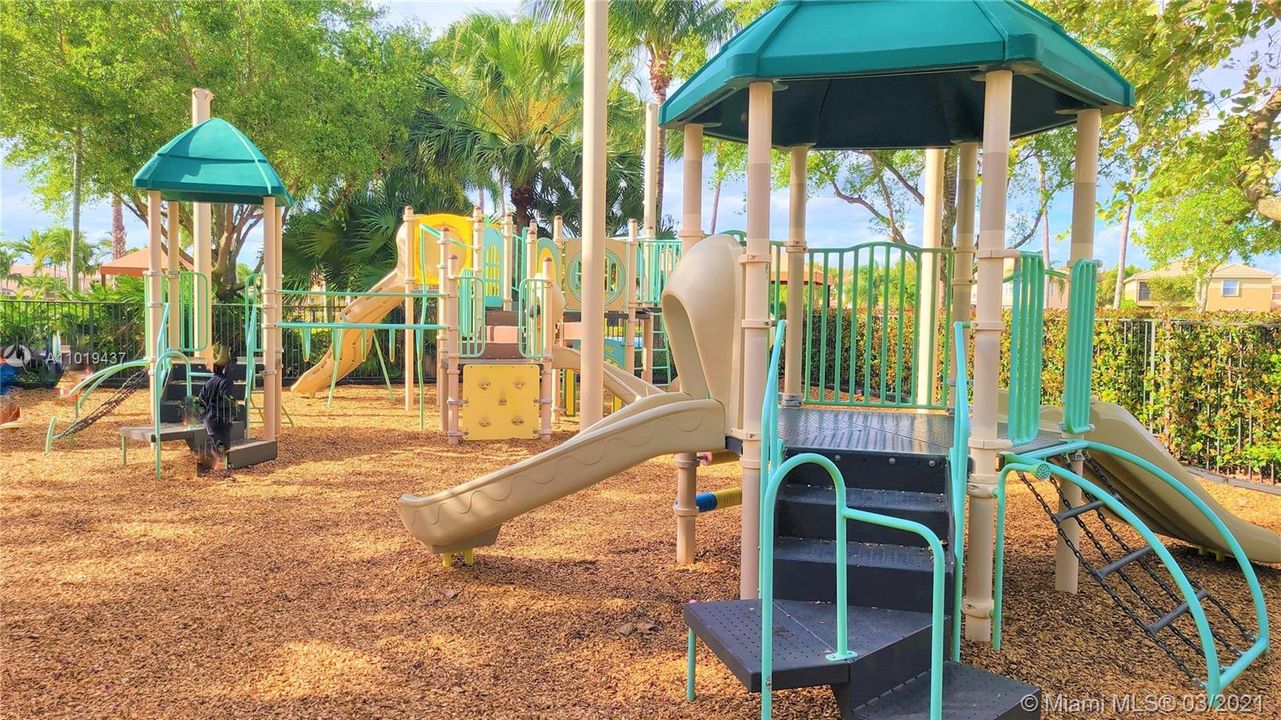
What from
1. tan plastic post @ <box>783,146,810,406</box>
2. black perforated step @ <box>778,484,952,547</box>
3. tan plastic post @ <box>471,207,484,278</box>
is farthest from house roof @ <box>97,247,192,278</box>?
black perforated step @ <box>778,484,952,547</box>

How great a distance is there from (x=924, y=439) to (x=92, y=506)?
654 cm

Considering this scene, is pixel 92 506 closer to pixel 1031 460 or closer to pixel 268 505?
pixel 268 505

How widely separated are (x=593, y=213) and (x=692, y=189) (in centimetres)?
302

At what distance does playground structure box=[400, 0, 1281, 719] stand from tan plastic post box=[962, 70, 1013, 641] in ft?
0.04

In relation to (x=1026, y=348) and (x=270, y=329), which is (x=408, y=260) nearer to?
(x=270, y=329)

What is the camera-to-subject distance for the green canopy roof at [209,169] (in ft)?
29.5

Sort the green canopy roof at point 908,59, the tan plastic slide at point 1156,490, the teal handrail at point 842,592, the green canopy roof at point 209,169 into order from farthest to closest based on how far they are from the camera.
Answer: the green canopy roof at point 209,169, the tan plastic slide at point 1156,490, the green canopy roof at point 908,59, the teal handrail at point 842,592

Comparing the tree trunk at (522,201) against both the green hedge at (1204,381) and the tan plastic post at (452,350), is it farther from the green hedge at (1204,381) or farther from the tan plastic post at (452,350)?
the green hedge at (1204,381)

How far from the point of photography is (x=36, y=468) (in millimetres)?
8266

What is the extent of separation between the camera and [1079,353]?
473cm

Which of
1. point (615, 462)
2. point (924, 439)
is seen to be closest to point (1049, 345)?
point (924, 439)

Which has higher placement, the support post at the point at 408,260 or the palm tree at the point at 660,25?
the palm tree at the point at 660,25

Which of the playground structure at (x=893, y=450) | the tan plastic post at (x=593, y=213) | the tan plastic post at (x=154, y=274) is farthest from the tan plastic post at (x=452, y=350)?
the playground structure at (x=893, y=450)

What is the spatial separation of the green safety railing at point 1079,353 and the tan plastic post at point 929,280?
53.2 inches
